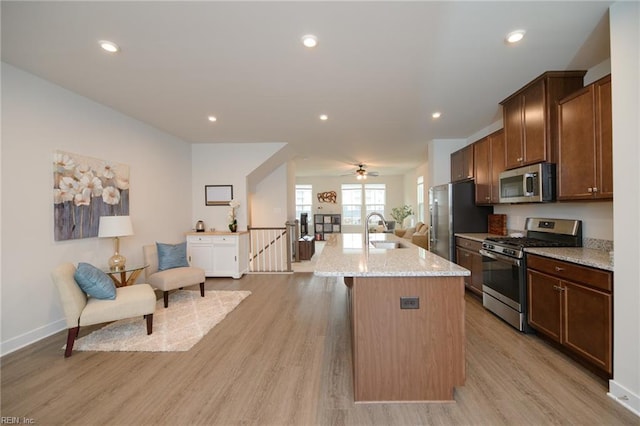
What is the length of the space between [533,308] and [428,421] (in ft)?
5.78

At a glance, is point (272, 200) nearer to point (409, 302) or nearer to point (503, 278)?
point (503, 278)

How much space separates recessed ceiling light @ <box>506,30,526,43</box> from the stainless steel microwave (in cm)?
130

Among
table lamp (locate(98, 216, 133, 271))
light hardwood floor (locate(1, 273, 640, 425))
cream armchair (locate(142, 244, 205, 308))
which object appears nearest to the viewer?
light hardwood floor (locate(1, 273, 640, 425))

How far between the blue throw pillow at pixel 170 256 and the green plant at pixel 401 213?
8165mm

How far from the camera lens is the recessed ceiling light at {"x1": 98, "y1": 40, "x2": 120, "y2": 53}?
221 centimetres

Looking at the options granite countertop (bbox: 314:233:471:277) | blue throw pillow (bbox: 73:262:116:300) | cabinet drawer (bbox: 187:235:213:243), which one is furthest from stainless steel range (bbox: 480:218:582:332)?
cabinet drawer (bbox: 187:235:213:243)

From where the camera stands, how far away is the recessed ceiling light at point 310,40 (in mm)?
2163

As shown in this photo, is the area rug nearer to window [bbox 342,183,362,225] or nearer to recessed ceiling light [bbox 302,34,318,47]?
recessed ceiling light [bbox 302,34,318,47]

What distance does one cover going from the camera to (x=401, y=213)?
422 inches

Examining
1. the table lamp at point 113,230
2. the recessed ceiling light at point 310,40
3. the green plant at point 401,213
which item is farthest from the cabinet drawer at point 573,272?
the green plant at point 401,213

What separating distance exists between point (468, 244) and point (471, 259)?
21cm

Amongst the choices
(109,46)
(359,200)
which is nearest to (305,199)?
(359,200)

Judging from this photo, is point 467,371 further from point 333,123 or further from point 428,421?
point 333,123

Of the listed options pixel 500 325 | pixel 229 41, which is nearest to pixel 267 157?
pixel 229 41
